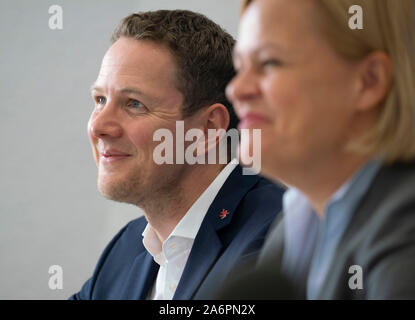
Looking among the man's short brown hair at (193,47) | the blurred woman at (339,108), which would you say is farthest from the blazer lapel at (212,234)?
the blurred woman at (339,108)

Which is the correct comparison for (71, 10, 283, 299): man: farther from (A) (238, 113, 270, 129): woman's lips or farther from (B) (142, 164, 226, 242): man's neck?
(A) (238, 113, 270, 129): woman's lips

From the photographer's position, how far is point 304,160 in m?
0.53

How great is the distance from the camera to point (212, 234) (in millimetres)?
899

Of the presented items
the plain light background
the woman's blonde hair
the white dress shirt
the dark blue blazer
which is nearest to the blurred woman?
the woman's blonde hair

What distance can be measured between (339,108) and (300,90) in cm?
4

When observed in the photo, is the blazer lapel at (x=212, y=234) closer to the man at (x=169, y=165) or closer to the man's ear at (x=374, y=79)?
the man at (x=169, y=165)

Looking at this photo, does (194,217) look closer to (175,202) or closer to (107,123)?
(175,202)

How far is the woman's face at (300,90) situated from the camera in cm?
52

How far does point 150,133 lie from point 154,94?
69 mm

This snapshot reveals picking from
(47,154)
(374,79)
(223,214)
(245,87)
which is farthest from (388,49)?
(47,154)

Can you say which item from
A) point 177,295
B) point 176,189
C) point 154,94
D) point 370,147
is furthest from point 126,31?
point 370,147

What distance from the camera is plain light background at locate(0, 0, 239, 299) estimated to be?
134 centimetres

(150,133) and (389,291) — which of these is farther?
(150,133)
